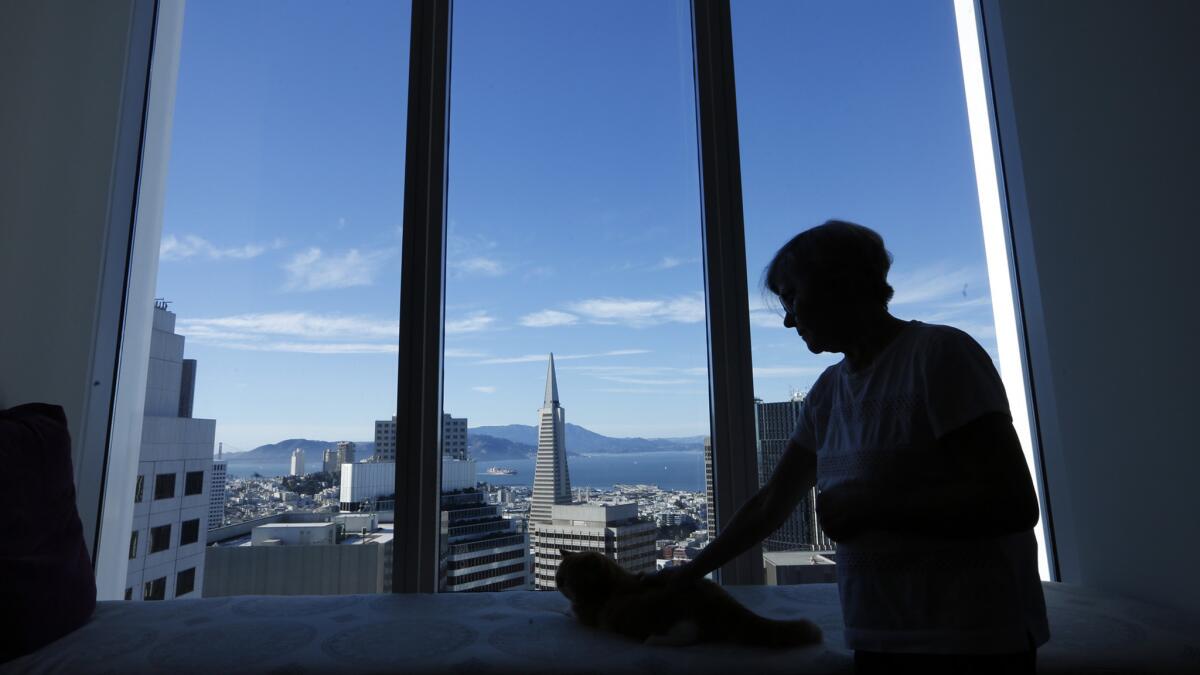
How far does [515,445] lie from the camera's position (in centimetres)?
187

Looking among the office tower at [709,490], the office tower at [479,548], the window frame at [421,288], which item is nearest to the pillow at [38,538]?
the window frame at [421,288]

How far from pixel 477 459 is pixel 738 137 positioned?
1.30m

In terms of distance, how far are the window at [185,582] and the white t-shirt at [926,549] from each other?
5.88ft

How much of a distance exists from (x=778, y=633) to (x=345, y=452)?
131cm

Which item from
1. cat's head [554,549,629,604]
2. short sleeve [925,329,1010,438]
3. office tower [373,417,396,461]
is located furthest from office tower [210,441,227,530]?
short sleeve [925,329,1010,438]

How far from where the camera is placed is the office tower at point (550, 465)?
1.85 metres

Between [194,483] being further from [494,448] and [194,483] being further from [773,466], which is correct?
[773,466]

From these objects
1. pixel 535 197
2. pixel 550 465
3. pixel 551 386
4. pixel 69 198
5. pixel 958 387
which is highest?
pixel 535 197

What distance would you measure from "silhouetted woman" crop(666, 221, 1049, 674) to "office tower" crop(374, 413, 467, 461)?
3.91 feet

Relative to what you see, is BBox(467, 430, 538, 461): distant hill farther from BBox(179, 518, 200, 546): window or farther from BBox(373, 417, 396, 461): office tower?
BBox(179, 518, 200, 546): window

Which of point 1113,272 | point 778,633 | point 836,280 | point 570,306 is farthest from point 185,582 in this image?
point 1113,272

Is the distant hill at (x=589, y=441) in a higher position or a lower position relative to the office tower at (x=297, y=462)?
higher

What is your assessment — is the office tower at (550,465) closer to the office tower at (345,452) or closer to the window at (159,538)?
the office tower at (345,452)

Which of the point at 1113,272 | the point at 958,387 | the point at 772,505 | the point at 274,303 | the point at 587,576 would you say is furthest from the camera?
the point at 274,303
